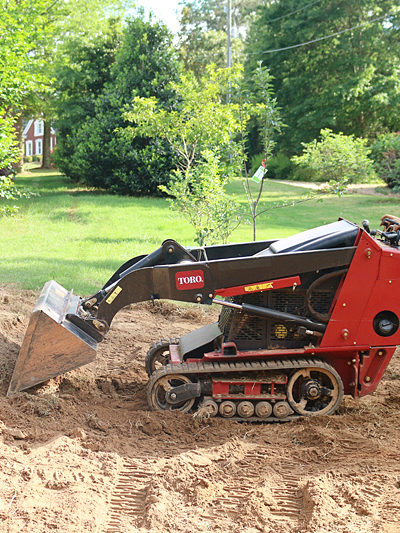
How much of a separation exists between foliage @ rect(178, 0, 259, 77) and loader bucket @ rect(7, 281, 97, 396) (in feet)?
80.4

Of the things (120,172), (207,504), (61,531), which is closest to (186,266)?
(207,504)

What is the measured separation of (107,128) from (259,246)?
56.4 ft

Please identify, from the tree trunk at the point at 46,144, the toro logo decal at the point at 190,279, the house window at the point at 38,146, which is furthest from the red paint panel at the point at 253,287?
the house window at the point at 38,146

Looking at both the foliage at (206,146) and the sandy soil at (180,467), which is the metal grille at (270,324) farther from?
the foliage at (206,146)

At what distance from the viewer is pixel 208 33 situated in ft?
164

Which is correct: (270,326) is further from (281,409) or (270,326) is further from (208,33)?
(208,33)

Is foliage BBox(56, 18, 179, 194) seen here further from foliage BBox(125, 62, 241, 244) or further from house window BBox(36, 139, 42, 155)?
house window BBox(36, 139, 42, 155)

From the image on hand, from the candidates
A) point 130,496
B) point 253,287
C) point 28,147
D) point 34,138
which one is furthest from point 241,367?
point 28,147

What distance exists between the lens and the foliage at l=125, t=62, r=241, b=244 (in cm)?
1087

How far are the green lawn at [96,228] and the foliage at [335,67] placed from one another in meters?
11.1

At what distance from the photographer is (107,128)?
71.2 feet

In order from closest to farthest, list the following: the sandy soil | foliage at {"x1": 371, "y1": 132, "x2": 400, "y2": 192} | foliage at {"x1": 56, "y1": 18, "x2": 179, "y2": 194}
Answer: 1. the sandy soil
2. foliage at {"x1": 56, "y1": 18, "x2": 179, "y2": 194}
3. foliage at {"x1": 371, "y1": 132, "x2": 400, "y2": 192}

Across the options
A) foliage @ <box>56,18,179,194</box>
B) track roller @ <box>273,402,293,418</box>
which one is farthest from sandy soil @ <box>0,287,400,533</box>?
foliage @ <box>56,18,179,194</box>

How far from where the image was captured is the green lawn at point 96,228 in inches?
412
